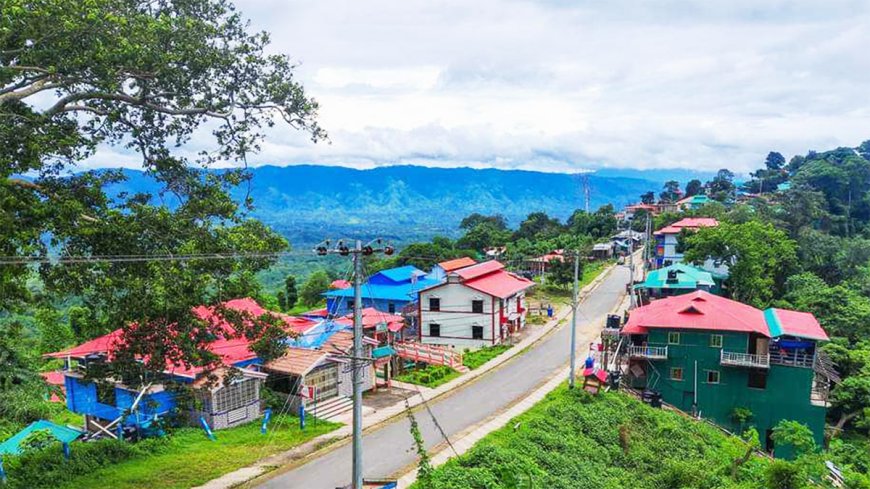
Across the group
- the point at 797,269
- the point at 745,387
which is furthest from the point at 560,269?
the point at 745,387

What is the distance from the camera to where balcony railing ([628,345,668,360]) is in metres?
35.7

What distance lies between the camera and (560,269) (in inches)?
2346

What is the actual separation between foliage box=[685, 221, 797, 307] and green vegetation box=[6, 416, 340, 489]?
38.3m

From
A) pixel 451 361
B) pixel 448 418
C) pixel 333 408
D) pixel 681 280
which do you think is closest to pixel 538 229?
pixel 681 280

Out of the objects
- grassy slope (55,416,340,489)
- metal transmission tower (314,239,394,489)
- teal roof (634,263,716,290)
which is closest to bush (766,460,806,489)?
grassy slope (55,416,340,489)

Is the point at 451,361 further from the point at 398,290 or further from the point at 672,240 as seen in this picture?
the point at 672,240

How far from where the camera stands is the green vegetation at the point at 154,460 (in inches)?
732

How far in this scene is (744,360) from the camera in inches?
1357

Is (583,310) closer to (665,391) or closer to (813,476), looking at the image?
(665,391)

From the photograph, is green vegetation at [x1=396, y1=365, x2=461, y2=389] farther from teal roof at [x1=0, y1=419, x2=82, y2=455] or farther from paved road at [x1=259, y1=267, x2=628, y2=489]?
teal roof at [x1=0, y1=419, x2=82, y2=455]

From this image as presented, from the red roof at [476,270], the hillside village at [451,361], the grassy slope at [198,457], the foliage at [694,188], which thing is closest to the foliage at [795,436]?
the hillside village at [451,361]

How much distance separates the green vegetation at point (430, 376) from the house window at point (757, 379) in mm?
17068

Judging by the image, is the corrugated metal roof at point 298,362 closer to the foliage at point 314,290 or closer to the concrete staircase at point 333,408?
the concrete staircase at point 333,408

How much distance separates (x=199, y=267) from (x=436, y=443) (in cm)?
1341
